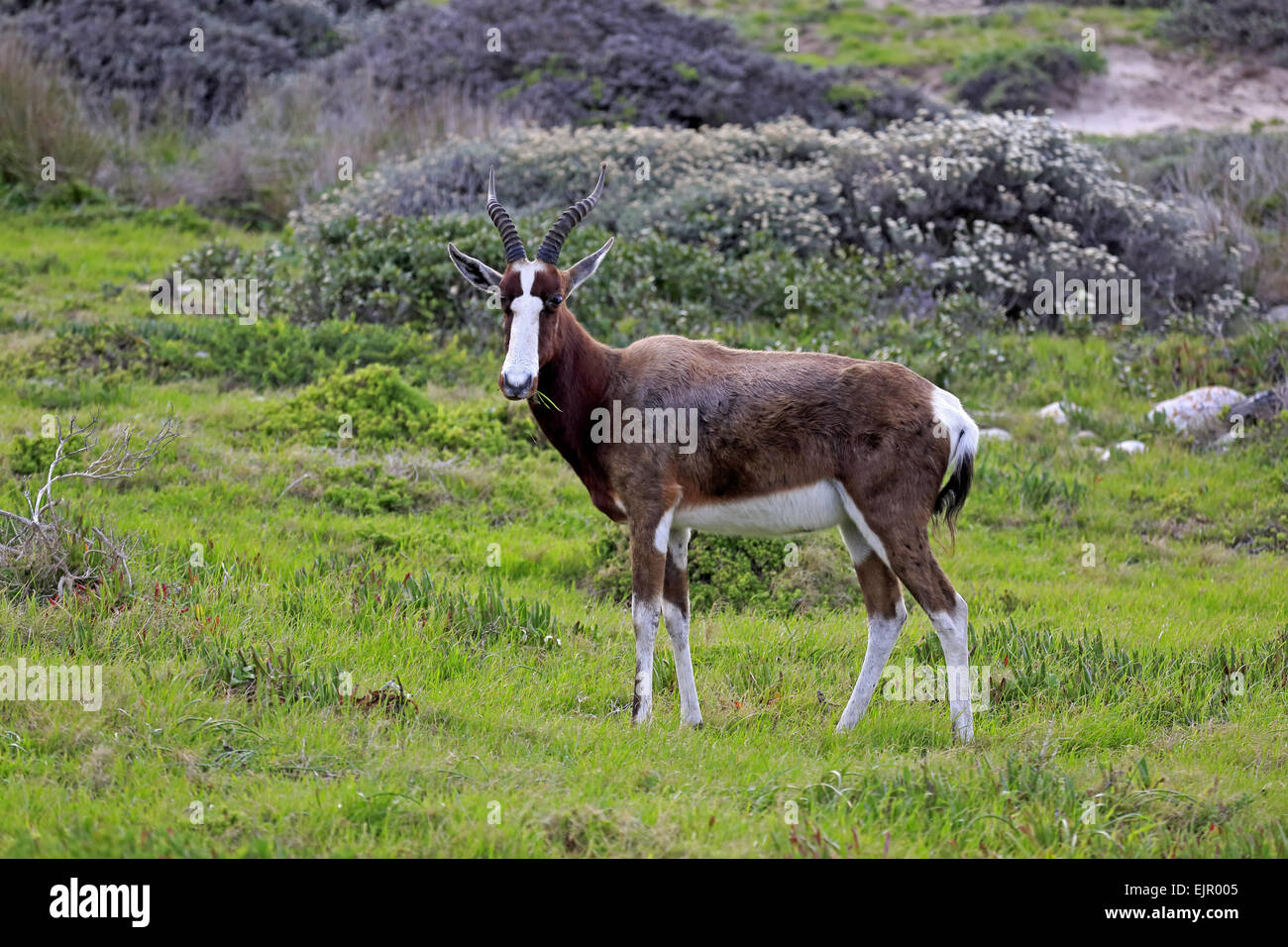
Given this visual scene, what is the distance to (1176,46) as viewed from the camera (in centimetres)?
3156

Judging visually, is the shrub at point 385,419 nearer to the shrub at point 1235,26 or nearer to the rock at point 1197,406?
the rock at point 1197,406

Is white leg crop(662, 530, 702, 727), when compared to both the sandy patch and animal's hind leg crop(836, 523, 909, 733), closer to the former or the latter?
animal's hind leg crop(836, 523, 909, 733)

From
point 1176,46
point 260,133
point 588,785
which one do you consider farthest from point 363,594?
point 1176,46

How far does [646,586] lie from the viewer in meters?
6.38

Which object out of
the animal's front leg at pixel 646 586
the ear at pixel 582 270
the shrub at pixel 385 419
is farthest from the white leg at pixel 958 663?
the shrub at pixel 385 419

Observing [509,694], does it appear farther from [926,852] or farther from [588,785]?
[926,852]

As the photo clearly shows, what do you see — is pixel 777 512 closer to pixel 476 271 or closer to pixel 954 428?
pixel 954 428

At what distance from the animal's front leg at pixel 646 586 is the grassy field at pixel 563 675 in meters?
0.22

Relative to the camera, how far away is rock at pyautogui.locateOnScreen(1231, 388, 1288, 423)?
1151cm

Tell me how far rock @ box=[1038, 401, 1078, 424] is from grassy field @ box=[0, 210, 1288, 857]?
1.68ft

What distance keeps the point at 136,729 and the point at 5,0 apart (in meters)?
22.3

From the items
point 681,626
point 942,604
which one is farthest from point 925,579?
point 681,626

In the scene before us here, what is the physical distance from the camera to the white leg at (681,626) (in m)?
6.46

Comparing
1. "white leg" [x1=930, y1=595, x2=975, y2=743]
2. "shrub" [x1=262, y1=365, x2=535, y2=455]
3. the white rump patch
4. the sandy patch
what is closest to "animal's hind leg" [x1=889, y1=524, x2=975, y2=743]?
"white leg" [x1=930, y1=595, x2=975, y2=743]
